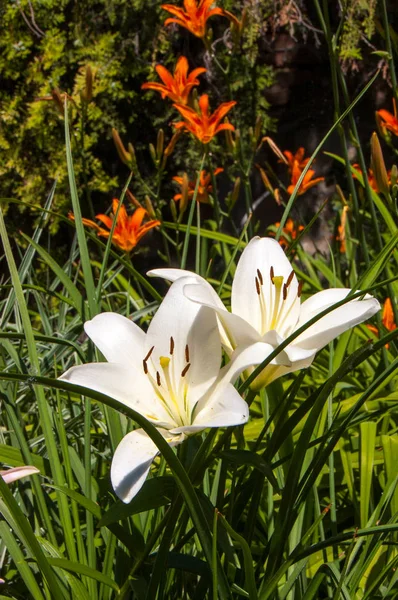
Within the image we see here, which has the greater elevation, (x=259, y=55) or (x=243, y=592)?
(x=259, y=55)

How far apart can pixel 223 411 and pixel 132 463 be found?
78mm

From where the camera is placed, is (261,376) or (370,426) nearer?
(261,376)

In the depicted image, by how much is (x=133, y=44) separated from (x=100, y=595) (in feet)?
8.29

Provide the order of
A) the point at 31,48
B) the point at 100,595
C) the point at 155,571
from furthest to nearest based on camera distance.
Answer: the point at 31,48 < the point at 100,595 < the point at 155,571

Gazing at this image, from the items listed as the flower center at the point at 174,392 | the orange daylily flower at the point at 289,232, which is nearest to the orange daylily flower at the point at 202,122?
the orange daylily flower at the point at 289,232

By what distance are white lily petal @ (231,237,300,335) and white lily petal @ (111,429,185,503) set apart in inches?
6.3

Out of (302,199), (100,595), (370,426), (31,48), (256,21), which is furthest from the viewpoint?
(302,199)

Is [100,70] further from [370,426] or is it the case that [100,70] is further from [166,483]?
[166,483]

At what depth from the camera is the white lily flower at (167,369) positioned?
1.81 ft

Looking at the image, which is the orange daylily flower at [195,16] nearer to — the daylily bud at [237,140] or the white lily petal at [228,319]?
the daylily bud at [237,140]

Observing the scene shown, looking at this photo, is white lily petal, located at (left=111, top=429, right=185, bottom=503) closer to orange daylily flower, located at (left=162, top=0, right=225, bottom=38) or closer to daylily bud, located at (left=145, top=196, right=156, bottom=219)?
daylily bud, located at (left=145, top=196, right=156, bottom=219)

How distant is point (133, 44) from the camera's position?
2.84 meters

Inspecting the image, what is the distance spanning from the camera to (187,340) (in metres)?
0.61

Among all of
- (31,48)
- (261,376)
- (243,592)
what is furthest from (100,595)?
(31,48)
